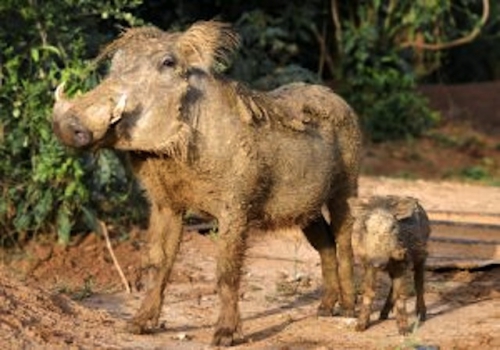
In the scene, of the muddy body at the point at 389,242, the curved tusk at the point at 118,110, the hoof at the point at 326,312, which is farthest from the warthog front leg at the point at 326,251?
the curved tusk at the point at 118,110

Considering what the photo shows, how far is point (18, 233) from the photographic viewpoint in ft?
38.7

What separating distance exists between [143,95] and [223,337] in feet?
5.39

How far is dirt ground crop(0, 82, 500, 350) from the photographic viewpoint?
7781mm

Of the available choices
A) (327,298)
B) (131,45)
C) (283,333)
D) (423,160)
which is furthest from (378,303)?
(423,160)

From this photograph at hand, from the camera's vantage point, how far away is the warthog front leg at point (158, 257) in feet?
27.2

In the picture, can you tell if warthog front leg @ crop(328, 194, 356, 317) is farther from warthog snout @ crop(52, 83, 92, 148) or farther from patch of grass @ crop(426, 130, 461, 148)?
patch of grass @ crop(426, 130, 461, 148)

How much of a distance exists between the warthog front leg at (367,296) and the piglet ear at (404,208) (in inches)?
16.4

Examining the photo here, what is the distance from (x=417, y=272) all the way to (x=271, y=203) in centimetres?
127

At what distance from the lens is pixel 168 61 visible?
7758 mm

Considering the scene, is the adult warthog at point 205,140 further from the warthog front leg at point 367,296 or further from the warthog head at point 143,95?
the warthog front leg at point 367,296

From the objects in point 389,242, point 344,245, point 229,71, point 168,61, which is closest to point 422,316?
point 344,245

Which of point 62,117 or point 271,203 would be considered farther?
point 271,203

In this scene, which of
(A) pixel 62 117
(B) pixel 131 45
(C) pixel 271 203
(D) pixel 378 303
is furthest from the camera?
(D) pixel 378 303

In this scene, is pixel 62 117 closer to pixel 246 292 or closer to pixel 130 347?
pixel 130 347
